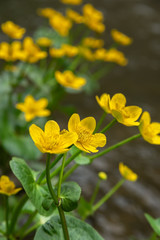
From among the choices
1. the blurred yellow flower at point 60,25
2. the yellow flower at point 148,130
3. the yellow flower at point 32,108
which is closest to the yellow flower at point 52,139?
the yellow flower at point 148,130

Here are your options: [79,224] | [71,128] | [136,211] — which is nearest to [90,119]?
[71,128]

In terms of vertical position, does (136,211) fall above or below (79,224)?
below

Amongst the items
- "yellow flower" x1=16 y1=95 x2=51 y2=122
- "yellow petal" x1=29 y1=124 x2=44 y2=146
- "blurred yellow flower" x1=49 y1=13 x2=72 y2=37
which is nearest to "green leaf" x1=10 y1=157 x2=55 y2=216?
"yellow petal" x1=29 y1=124 x2=44 y2=146

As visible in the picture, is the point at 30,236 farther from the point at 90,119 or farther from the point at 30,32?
the point at 30,32

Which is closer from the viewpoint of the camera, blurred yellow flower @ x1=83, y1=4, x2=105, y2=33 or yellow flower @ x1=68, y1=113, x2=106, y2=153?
yellow flower @ x1=68, y1=113, x2=106, y2=153

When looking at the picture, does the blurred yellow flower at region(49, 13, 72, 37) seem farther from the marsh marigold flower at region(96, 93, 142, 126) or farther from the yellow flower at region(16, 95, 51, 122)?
the marsh marigold flower at region(96, 93, 142, 126)

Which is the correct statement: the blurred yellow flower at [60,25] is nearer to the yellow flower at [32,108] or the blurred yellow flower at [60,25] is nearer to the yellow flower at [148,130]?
the yellow flower at [32,108]
